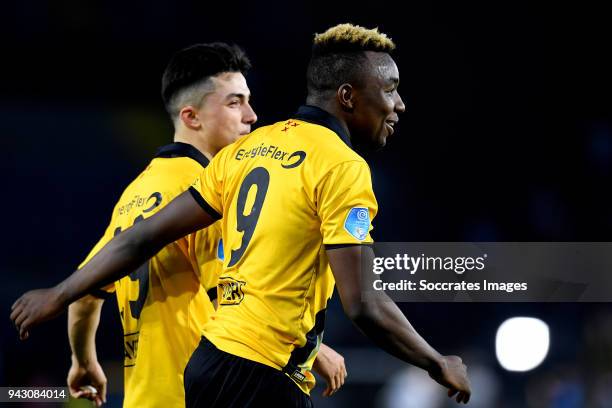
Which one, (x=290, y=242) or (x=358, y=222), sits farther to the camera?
(x=290, y=242)

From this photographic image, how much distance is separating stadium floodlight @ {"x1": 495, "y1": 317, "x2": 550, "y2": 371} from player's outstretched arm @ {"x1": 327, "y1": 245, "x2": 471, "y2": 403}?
764 centimetres

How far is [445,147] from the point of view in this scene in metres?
13.1

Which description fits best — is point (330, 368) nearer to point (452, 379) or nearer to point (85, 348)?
point (452, 379)

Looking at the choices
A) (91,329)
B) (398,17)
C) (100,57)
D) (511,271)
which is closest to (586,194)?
(398,17)

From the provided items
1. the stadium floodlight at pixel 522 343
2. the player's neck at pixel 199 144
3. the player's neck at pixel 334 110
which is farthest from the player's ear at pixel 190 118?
the stadium floodlight at pixel 522 343

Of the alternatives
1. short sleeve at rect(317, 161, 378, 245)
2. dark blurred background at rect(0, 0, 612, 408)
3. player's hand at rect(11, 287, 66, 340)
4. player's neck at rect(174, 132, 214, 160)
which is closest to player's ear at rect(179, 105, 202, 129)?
player's neck at rect(174, 132, 214, 160)

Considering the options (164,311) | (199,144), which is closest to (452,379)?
(164,311)

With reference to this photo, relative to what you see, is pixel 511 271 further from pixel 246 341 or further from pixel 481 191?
pixel 246 341

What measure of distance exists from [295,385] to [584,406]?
7.30 metres

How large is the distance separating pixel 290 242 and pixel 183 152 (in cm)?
124

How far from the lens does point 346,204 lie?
2924 millimetres

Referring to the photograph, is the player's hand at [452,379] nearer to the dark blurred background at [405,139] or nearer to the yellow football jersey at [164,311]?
the yellow football jersey at [164,311]

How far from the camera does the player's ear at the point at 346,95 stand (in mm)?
3303

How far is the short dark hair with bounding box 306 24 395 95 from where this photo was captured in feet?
10.9
